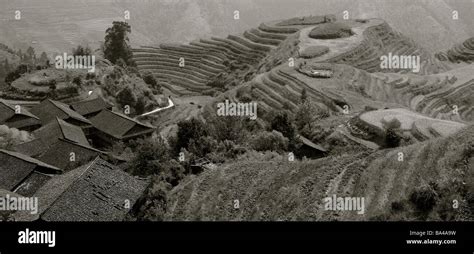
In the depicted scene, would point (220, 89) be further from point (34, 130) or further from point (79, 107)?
point (34, 130)

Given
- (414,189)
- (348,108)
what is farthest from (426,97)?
(414,189)

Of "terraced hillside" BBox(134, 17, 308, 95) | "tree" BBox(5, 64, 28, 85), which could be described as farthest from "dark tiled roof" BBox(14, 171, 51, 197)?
"terraced hillside" BBox(134, 17, 308, 95)

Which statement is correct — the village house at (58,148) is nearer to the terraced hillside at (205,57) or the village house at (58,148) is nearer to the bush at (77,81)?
the bush at (77,81)

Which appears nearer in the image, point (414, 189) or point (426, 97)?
point (414, 189)

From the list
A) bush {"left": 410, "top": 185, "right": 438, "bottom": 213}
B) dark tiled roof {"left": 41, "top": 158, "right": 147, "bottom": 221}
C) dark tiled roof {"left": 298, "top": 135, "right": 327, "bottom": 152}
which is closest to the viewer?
bush {"left": 410, "top": 185, "right": 438, "bottom": 213}

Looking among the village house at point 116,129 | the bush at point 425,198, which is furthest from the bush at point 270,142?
the village house at point 116,129

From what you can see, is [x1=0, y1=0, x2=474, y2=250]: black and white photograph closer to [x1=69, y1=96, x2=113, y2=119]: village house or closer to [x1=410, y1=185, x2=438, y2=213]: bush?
[x1=410, y1=185, x2=438, y2=213]: bush
